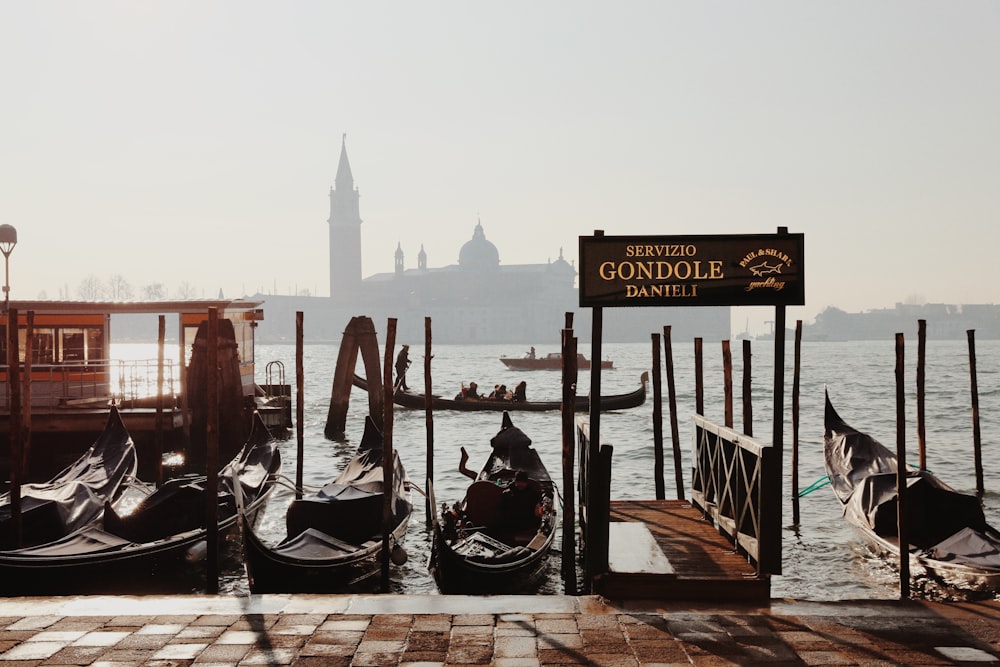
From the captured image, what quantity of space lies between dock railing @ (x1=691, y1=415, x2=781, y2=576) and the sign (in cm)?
117

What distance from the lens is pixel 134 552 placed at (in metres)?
8.95

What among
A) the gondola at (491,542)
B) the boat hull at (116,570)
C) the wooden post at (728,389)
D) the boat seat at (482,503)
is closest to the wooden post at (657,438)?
the wooden post at (728,389)

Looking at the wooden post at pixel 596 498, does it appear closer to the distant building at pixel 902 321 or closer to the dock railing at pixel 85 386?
the dock railing at pixel 85 386

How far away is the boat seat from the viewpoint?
384 inches

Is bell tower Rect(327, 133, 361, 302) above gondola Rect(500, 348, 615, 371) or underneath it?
above

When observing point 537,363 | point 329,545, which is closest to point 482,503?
point 329,545

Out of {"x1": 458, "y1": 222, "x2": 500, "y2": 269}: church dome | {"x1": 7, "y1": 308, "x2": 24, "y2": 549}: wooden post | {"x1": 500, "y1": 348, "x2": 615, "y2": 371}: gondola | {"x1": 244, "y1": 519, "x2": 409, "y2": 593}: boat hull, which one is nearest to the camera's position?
{"x1": 244, "y1": 519, "x2": 409, "y2": 593}: boat hull

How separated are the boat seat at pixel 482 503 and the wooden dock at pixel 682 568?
175 centimetres

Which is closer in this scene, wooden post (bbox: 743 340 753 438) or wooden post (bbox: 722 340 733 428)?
wooden post (bbox: 722 340 733 428)

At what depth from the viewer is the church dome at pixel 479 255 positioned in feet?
545

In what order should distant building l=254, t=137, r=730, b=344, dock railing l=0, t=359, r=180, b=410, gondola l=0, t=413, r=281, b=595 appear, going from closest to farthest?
gondola l=0, t=413, r=281, b=595 < dock railing l=0, t=359, r=180, b=410 < distant building l=254, t=137, r=730, b=344

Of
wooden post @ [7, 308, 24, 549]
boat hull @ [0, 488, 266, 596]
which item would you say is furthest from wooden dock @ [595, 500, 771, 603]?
wooden post @ [7, 308, 24, 549]

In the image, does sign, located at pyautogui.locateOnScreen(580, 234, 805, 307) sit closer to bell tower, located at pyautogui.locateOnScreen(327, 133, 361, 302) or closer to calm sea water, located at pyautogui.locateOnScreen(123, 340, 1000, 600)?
→ calm sea water, located at pyautogui.locateOnScreen(123, 340, 1000, 600)

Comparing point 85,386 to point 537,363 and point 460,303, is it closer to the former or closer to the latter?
point 537,363
